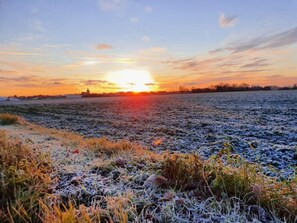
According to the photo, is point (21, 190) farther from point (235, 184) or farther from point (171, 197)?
point (235, 184)

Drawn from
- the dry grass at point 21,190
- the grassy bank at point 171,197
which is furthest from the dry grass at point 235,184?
the dry grass at point 21,190

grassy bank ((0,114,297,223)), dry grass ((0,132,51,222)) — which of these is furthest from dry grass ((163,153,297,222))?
dry grass ((0,132,51,222))

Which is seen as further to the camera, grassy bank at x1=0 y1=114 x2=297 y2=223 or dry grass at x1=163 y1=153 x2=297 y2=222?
dry grass at x1=163 y1=153 x2=297 y2=222

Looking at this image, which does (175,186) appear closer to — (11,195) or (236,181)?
(236,181)

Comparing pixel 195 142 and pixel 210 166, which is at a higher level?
pixel 210 166

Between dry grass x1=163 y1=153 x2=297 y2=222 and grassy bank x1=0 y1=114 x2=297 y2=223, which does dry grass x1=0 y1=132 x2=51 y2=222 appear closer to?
grassy bank x1=0 y1=114 x2=297 y2=223

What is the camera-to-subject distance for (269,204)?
133 inches

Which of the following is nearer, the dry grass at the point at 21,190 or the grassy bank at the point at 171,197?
the grassy bank at the point at 171,197

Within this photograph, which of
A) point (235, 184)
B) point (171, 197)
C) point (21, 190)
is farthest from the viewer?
point (21, 190)

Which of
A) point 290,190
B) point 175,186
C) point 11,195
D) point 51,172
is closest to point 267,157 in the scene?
point 290,190

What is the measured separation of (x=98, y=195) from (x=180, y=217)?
1375 millimetres

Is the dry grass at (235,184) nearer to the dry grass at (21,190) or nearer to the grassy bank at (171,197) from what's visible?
the grassy bank at (171,197)

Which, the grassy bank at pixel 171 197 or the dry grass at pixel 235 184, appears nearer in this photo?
the grassy bank at pixel 171 197

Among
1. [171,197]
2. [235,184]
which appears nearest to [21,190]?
[171,197]
